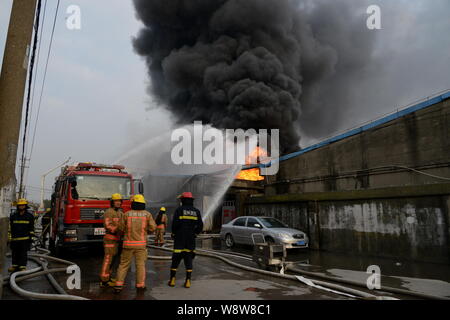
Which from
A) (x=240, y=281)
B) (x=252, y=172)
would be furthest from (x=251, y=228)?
(x=252, y=172)

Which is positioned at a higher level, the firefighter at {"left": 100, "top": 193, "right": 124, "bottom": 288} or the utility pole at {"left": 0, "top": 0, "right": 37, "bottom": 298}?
the utility pole at {"left": 0, "top": 0, "right": 37, "bottom": 298}

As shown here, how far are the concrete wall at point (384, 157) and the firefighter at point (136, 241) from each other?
11.3 meters

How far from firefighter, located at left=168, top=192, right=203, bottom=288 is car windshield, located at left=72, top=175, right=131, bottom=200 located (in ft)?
13.6

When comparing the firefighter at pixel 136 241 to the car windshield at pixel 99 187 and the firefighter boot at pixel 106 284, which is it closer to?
the firefighter boot at pixel 106 284

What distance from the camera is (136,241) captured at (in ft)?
15.7

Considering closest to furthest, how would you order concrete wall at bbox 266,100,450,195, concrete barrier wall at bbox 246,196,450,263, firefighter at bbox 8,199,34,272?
firefighter at bbox 8,199,34,272
concrete barrier wall at bbox 246,196,450,263
concrete wall at bbox 266,100,450,195

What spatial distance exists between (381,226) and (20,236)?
985 centimetres

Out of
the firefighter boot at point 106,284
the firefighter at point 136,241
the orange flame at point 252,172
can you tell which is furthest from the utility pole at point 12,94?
the orange flame at point 252,172

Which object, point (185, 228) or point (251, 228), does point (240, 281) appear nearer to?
point (185, 228)

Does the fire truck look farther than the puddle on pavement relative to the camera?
Yes

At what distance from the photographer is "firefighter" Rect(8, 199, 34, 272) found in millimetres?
6336

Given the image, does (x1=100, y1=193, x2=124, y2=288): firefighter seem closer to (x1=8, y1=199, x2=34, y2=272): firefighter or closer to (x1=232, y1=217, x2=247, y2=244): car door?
(x1=8, y1=199, x2=34, y2=272): firefighter

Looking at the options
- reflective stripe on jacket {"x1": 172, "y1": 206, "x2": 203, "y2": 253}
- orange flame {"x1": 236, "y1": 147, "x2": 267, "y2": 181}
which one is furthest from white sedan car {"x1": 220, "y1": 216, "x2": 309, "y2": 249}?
orange flame {"x1": 236, "y1": 147, "x2": 267, "y2": 181}
